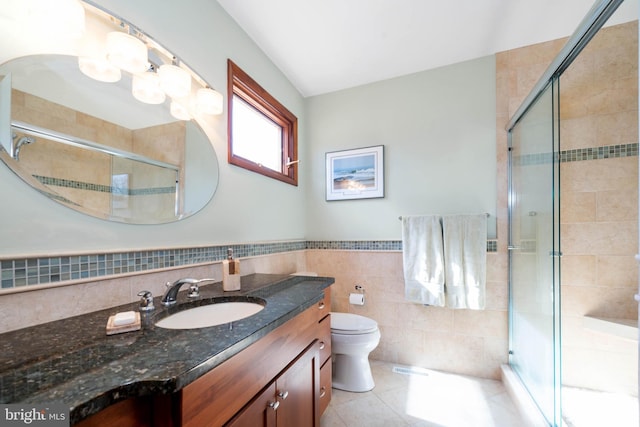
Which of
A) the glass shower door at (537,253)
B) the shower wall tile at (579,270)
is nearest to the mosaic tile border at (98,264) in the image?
the glass shower door at (537,253)

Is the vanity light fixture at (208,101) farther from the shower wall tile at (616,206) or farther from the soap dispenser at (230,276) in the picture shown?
the shower wall tile at (616,206)

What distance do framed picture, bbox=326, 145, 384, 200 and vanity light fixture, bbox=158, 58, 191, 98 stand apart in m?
1.39

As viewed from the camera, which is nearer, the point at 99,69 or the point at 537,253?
the point at 99,69

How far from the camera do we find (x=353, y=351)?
5.72 ft

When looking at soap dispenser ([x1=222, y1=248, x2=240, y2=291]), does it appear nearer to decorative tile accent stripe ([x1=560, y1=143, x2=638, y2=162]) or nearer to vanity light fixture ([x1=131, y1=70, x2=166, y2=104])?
vanity light fixture ([x1=131, y1=70, x2=166, y2=104])

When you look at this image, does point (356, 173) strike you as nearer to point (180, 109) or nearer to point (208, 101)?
point (208, 101)

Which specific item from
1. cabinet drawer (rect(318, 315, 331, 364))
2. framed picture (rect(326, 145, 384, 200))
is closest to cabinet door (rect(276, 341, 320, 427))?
cabinet drawer (rect(318, 315, 331, 364))

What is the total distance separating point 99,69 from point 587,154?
108 inches

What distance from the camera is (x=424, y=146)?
2.14m

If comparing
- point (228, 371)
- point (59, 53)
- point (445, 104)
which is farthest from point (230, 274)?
A: point (445, 104)

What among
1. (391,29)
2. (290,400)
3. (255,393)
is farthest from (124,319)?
Answer: (391,29)

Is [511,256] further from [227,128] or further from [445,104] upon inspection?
[227,128]

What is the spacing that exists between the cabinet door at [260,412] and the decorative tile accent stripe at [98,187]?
2.93ft

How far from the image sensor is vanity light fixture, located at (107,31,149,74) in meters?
0.98
